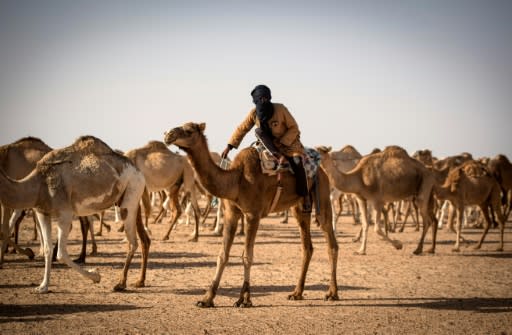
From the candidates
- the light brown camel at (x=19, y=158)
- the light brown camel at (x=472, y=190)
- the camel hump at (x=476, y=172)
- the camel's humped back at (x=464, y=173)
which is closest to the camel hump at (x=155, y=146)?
the light brown camel at (x=19, y=158)

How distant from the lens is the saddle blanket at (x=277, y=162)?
7.38m

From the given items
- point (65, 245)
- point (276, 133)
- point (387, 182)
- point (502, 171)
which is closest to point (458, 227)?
point (387, 182)

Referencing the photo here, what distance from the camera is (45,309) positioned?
22.4 feet

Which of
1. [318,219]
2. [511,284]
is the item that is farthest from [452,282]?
[318,219]

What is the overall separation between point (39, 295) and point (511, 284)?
26.8ft

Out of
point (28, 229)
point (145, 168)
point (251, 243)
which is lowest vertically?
point (28, 229)

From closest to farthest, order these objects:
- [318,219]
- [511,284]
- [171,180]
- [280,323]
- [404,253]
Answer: [280,323] < [318,219] < [511,284] < [404,253] < [171,180]

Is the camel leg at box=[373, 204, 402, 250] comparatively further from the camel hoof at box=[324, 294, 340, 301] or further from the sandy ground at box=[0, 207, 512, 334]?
the camel hoof at box=[324, 294, 340, 301]

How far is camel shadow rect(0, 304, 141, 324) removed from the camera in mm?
6398

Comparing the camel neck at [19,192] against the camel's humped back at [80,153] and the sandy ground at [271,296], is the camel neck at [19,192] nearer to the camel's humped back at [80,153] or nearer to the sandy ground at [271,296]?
the camel's humped back at [80,153]

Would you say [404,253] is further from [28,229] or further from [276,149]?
[28,229]

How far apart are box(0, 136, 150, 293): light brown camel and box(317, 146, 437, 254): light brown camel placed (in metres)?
6.04

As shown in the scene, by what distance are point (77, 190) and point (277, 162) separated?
3.28 metres

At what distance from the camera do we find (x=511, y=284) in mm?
9500
